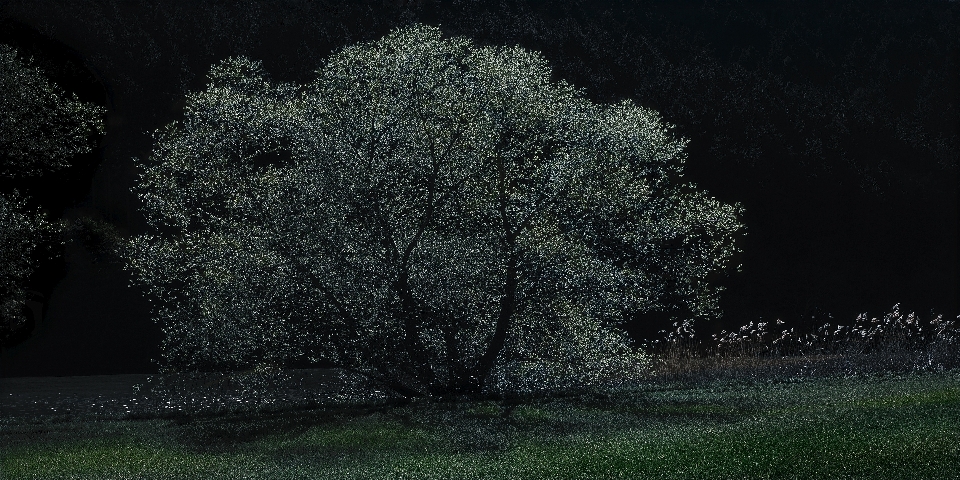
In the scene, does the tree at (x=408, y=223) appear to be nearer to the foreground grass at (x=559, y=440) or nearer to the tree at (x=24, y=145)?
the foreground grass at (x=559, y=440)

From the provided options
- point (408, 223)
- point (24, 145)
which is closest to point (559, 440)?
point (408, 223)

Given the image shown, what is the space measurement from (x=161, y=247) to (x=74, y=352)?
42.7 ft

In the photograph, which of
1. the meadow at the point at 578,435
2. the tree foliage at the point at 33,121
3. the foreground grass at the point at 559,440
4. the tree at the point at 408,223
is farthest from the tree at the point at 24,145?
the foreground grass at the point at 559,440

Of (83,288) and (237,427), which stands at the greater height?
(83,288)

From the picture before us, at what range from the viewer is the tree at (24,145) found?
19828mm

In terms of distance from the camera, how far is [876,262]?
34406 millimetres

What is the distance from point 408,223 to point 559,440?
6.40m

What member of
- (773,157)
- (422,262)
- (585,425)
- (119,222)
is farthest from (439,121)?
(773,157)

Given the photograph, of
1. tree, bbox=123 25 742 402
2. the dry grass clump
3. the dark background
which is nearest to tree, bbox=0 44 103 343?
tree, bbox=123 25 742 402

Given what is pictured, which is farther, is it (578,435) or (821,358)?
(821,358)

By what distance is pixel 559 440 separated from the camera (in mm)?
14305

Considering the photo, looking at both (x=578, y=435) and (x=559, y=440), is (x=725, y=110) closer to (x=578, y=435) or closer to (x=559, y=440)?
(x=578, y=435)

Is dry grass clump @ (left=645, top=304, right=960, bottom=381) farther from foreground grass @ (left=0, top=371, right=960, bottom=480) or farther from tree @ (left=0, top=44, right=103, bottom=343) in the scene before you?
tree @ (left=0, top=44, right=103, bottom=343)

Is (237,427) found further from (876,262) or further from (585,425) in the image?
(876,262)
